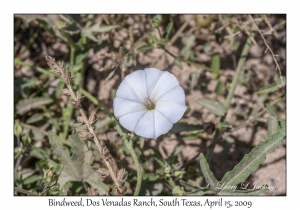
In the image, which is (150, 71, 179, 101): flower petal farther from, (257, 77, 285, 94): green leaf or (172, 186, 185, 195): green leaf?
(257, 77, 285, 94): green leaf

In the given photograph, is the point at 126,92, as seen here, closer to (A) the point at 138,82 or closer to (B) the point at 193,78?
(A) the point at 138,82

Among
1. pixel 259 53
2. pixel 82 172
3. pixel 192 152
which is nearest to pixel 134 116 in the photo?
pixel 82 172

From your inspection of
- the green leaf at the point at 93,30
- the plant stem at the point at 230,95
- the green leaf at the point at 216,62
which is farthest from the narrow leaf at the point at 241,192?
the green leaf at the point at 93,30

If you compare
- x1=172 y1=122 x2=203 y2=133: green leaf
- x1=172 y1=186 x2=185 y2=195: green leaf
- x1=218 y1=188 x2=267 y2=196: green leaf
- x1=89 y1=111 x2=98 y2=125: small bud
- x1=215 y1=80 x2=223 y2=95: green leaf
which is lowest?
x1=218 y1=188 x2=267 y2=196: green leaf

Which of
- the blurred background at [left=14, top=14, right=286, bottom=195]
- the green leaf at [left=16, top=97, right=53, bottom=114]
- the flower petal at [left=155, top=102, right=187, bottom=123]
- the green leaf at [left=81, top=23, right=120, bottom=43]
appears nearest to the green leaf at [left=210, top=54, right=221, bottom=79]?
the blurred background at [left=14, top=14, right=286, bottom=195]

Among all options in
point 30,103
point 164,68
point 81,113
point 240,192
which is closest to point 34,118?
point 30,103

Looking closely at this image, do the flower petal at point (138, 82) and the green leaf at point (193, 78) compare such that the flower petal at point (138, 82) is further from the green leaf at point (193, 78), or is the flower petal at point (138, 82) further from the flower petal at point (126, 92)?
the green leaf at point (193, 78)
